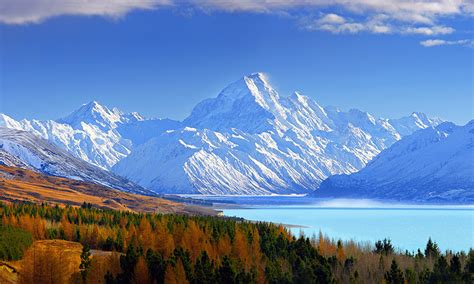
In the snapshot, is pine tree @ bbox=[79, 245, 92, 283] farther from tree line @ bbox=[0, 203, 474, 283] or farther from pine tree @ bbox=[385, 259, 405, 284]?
pine tree @ bbox=[385, 259, 405, 284]

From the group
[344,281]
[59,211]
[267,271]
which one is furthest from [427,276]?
[59,211]

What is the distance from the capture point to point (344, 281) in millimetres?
74125

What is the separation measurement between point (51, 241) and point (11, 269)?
24.5m

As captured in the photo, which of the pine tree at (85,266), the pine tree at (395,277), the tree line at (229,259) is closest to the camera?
the pine tree at (395,277)

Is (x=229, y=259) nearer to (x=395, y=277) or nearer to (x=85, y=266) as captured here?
(x=85, y=266)

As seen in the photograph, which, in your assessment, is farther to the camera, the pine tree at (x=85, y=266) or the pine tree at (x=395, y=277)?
the pine tree at (x=85, y=266)

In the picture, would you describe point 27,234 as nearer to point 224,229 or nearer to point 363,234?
point 224,229

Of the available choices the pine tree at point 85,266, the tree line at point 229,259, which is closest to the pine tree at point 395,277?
the tree line at point 229,259

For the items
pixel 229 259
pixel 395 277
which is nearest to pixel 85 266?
pixel 229 259

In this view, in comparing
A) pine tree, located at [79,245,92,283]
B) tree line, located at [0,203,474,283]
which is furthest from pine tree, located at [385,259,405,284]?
pine tree, located at [79,245,92,283]

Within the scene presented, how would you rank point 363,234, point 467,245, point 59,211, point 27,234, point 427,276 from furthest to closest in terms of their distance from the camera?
point 363,234
point 467,245
point 59,211
point 27,234
point 427,276

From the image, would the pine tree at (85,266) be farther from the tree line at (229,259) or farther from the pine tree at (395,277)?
the pine tree at (395,277)

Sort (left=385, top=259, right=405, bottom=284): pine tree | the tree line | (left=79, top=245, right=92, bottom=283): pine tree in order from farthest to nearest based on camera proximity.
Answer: the tree line
(left=79, top=245, right=92, bottom=283): pine tree
(left=385, top=259, right=405, bottom=284): pine tree

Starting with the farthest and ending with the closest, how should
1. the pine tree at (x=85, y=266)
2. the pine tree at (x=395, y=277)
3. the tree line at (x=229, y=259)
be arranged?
the tree line at (x=229, y=259) < the pine tree at (x=85, y=266) < the pine tree at (x=395, y=277)
